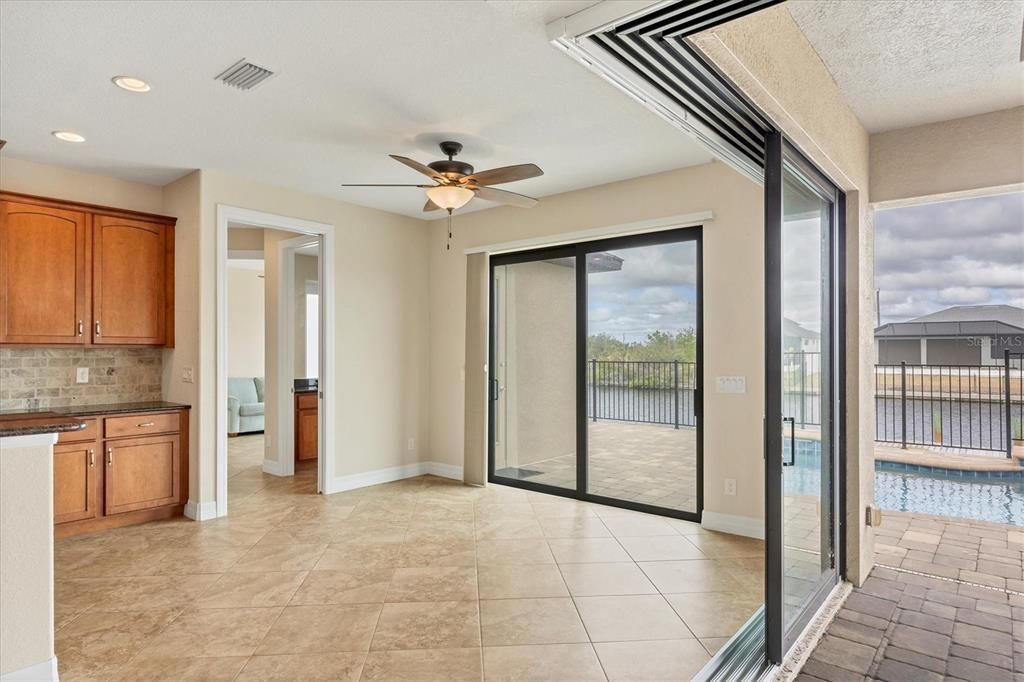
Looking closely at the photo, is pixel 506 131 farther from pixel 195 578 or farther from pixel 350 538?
pixel 195 578

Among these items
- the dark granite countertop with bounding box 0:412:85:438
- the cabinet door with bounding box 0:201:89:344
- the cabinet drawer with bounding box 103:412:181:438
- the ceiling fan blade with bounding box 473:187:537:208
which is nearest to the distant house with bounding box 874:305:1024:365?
the ceiling fan blade with bounding box 473:187:537:208

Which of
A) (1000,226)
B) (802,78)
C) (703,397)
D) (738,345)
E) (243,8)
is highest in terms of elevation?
(243,8)

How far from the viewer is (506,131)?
12.0 feet

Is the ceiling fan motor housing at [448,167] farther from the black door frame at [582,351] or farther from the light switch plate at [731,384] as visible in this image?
the light switch plate at [731,384]

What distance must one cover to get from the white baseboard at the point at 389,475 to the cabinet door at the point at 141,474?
131cm

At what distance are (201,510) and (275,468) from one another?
68.9 inches

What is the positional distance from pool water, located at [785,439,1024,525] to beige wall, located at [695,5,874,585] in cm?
150

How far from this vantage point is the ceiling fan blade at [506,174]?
331 centimetres

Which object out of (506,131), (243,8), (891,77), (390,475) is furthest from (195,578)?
(891,77)

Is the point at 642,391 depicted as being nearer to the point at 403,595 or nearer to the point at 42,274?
the point at 403,595

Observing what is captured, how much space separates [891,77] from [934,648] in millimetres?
2743

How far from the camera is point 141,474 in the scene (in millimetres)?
4383

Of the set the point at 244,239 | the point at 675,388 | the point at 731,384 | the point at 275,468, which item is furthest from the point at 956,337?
the point at 244,239

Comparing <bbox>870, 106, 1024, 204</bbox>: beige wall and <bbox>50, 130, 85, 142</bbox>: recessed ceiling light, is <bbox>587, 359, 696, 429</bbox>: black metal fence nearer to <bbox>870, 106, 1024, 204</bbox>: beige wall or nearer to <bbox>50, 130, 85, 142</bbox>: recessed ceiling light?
<bbox>870, 106, 1024, 204</bbox>: beige wall
